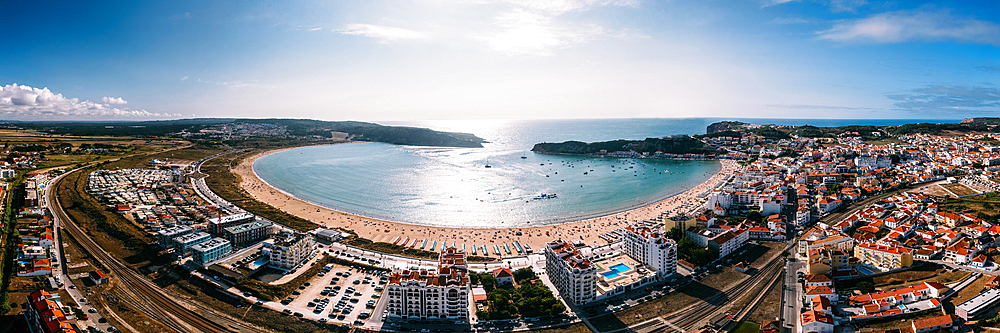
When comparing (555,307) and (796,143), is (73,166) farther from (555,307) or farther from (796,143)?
(796,143)

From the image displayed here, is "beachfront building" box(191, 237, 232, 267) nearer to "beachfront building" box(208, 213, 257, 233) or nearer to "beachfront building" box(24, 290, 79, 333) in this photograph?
"beachfront building" box(208, 213, 257, 233)

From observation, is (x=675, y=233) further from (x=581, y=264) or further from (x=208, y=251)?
(x=208, y=251)

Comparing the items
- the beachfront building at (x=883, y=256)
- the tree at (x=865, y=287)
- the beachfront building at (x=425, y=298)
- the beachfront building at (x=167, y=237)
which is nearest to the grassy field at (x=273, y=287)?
the beachfront building at (x=425, y=298)

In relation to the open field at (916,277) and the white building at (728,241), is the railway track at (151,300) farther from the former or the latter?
the open field at (916,277)

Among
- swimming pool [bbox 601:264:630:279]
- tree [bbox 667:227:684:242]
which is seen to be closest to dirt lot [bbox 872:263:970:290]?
Result: tree [bbox 667:227:684:242]

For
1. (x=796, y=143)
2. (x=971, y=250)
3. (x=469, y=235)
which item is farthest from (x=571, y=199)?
(x=796, y=143)
